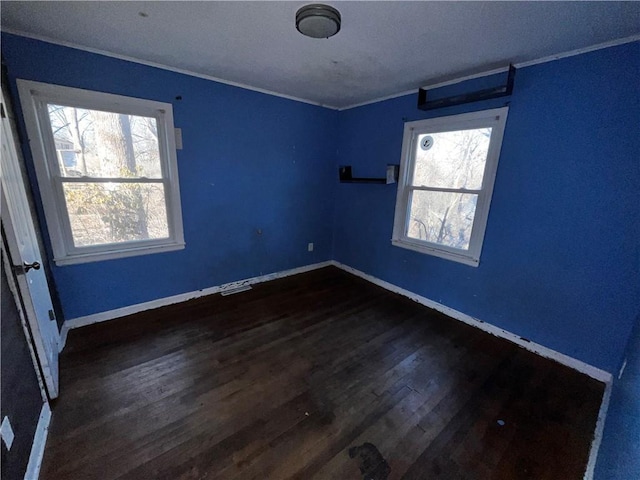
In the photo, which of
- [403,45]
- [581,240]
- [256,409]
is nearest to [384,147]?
[403,45]

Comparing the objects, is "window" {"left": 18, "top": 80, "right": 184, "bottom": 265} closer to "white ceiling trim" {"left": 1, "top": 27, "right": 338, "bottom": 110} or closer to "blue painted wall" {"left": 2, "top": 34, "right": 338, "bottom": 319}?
"blue painted wall" {"left": 2, "top": 34, "right": 338, "bottom": 319}

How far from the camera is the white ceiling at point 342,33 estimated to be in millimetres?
1455

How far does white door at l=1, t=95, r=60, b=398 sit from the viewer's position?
4.35 feet

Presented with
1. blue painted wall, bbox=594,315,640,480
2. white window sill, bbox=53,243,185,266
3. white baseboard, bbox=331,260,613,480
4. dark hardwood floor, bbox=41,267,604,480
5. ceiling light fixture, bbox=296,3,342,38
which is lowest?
dark hardwood floor, bbox=41,267,604,480

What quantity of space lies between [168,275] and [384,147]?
9.35 feet

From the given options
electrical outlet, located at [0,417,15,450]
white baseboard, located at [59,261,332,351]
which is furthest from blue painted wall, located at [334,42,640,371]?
electrical outlet, located at [0,417,15,450]

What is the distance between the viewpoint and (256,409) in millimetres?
1630

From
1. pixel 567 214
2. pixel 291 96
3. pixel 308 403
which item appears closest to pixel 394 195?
pixel 567 214

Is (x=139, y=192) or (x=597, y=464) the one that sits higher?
(x=139, y=192)

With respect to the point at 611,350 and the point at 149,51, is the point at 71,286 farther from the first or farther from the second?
the point at 611,350

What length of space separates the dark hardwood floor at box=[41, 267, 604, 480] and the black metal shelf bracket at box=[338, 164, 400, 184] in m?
1.65

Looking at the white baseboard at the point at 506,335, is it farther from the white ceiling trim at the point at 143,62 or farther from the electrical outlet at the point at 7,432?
the electrical outlet at the point at 7,432

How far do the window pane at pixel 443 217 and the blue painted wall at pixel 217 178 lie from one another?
1402 millimetres

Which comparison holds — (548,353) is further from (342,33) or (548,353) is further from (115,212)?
(115,212)
